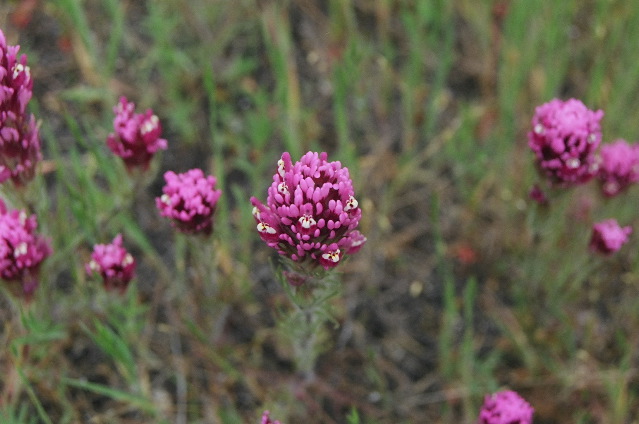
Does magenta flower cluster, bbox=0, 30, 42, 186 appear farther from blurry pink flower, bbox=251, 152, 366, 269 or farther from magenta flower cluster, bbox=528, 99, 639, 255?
magenta flower cluster, bbox=528, 99, 639, 255

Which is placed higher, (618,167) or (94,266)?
(618,167)

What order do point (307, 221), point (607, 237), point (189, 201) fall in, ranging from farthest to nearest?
point (607, 237)
point (189, 201)
point (307, 221)

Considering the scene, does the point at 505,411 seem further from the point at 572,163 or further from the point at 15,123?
the point at 15,123

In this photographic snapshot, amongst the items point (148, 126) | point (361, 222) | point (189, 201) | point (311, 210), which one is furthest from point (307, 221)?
point (361, 222)

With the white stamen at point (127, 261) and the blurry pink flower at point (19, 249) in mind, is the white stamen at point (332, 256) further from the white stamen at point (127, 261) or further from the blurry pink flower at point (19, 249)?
the blurry pink flower at point (19, 249)

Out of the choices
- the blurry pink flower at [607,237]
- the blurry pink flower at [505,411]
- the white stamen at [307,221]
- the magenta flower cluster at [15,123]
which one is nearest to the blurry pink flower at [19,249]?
the magenta flower cluster at [15,123]

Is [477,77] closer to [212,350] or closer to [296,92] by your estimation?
[296,92]
